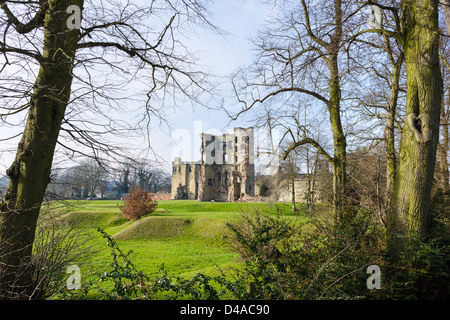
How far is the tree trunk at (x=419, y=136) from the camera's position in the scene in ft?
18.0

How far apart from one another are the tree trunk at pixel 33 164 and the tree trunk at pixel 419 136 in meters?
6.20

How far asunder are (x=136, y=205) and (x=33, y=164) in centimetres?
1576

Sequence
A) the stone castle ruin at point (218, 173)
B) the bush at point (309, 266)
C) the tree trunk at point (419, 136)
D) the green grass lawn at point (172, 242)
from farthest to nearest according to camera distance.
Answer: the stone castle ruin at point (218, 173) < the green grass lawn at point (172, 242) < the tree trunk at point (419, 136) < the bush at point (309, 266)

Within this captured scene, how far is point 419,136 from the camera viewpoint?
217 inches

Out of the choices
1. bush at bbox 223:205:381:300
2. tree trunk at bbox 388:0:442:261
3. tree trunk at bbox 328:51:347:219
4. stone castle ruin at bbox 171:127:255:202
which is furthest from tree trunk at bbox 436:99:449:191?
stone castle ruin at bbox 171:127:255:202

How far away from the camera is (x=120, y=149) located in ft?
17.2

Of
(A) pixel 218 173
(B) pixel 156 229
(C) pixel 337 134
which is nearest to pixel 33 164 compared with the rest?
(C) pixel 337 134

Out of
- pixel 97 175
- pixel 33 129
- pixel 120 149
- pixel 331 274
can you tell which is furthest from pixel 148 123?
pixel 331 274

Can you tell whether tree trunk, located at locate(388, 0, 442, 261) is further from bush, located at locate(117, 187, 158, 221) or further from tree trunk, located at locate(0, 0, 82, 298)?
bush, located at locate(117, 187, 158, 221)

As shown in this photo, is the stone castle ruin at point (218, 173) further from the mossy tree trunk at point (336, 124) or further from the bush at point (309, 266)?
the bush at point (309, 266)

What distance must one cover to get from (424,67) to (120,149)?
6.04m

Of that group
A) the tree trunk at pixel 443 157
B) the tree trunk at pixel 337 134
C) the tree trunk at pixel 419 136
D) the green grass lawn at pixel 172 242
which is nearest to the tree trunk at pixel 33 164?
the green grass lawn at pixel 172 242

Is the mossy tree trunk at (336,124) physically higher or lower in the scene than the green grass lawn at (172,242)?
higher
